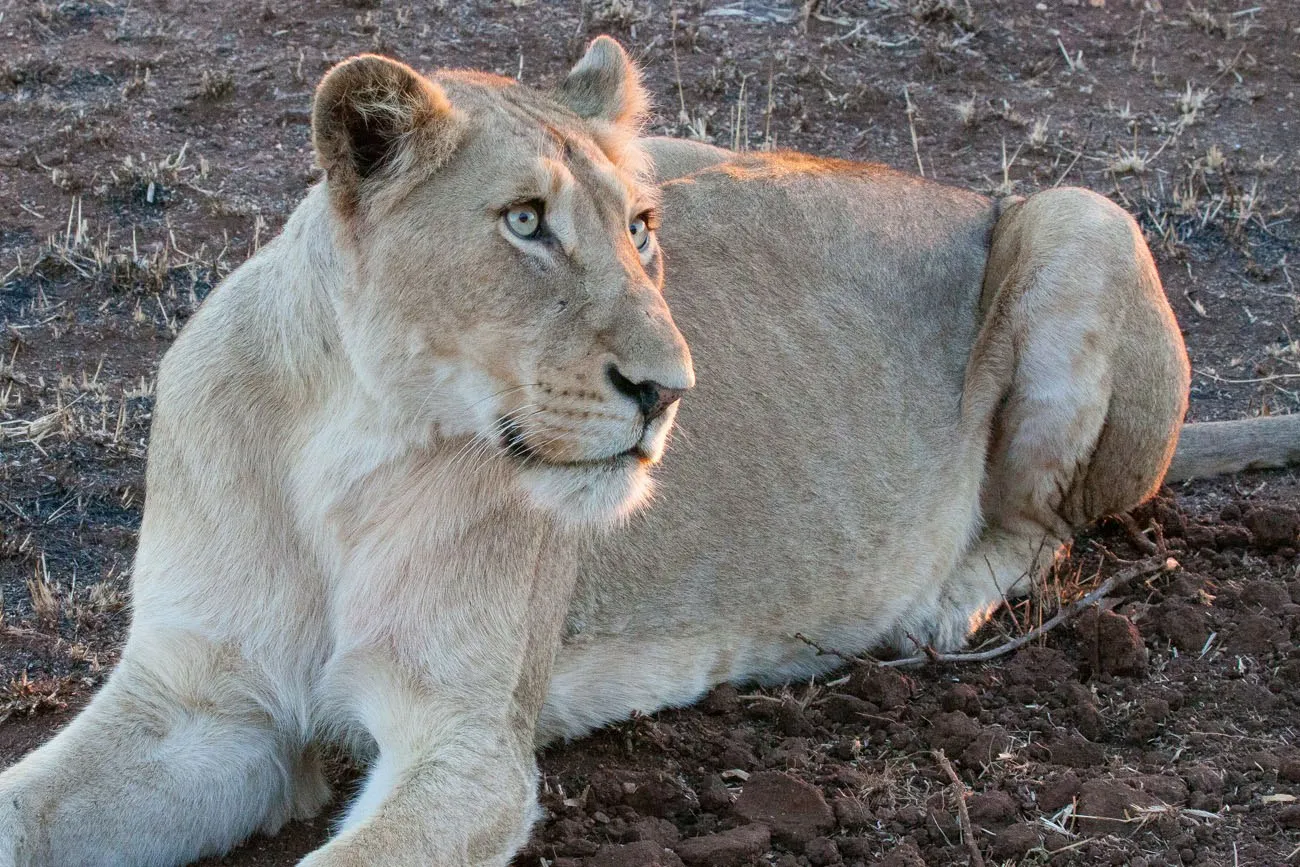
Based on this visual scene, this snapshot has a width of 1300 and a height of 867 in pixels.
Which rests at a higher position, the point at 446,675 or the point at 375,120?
the point at 375,120

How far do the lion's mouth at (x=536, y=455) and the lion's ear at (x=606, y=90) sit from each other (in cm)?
86

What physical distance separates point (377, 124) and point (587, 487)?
2.52ft

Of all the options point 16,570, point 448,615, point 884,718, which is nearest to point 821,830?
point 884,718

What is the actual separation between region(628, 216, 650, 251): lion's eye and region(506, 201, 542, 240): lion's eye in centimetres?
28

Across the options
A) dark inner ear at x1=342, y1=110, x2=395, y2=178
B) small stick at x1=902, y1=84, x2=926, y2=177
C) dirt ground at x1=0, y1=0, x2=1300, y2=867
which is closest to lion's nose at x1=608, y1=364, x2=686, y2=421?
dark inner ear at x1=342, y1=110, x2=395, y2=178

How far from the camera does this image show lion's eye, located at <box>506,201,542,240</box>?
3061mm

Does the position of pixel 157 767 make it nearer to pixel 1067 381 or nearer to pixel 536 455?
pixel 536 455

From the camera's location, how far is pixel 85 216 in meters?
6.28

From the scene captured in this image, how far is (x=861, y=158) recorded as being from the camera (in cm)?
717

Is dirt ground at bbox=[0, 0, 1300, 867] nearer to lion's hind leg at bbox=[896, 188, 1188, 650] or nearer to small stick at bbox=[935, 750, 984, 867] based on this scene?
small stick at bbox=[935, 750, 984, 867]

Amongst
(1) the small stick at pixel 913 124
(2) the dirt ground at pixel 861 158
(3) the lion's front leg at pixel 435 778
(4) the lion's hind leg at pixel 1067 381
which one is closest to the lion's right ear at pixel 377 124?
(3) the lion's front leg at pixel 435 778

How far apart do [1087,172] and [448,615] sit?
4.74 metres

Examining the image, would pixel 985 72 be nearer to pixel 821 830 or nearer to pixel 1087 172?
pixel 1087 172

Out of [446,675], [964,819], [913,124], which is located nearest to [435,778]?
[446,675]
